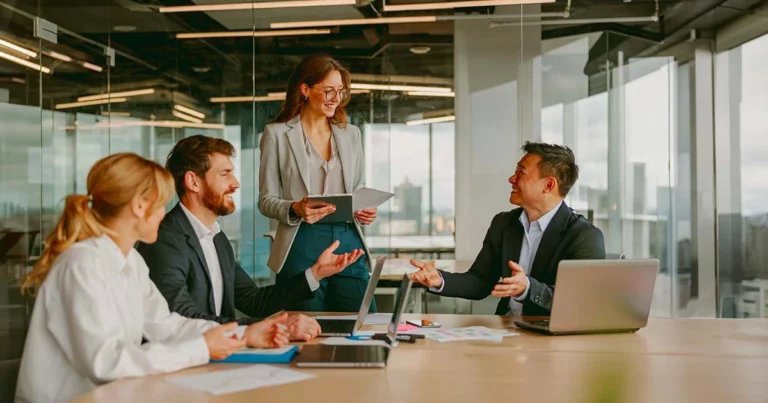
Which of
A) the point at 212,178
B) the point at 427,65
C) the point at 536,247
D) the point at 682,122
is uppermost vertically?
the point at 427,65

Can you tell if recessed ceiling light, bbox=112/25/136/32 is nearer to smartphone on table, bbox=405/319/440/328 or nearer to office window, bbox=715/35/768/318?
smartphone on table, bbox=405/319/440/328

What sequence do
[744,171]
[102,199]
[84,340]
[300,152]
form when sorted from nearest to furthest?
[84,340] → [102,199] → [300,152] → [744,171]

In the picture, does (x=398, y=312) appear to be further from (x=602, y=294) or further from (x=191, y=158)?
(x=191, y=158)

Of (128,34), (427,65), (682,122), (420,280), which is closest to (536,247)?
(420,280)

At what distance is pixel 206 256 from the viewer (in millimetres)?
2873

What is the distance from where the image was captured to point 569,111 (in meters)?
5.73

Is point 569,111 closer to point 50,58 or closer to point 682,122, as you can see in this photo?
point 682,122

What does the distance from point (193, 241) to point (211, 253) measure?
0.58 feet

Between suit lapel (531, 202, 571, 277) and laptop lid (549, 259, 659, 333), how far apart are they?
61 centimetres

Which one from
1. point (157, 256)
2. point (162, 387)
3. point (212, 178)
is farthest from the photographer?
point (212, 178)

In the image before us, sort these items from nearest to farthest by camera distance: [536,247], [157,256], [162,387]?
1. [162,387]
2. [157,256]
3. [536,247]

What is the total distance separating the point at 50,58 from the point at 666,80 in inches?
166

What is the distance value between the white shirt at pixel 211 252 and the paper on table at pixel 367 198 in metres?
0.75

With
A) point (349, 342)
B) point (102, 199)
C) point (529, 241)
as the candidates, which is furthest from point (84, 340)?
point (529, 241)
